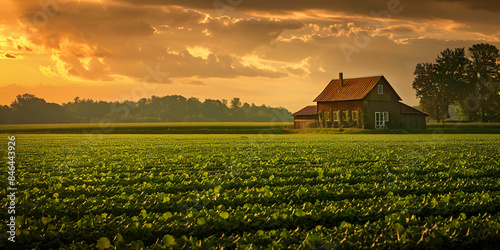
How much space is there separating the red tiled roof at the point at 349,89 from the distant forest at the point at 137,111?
2605 inches

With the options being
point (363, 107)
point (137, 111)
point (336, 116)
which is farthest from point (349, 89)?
point (137, 111)

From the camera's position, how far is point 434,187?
10297 millimetres

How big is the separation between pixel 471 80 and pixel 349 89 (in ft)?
141

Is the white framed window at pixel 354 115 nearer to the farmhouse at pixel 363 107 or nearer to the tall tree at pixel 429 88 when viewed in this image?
the farmhouse at pixel 363 107

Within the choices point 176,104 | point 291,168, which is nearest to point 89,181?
point 291,168

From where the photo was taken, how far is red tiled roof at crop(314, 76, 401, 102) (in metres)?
57.8

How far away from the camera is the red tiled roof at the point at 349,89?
5781cm

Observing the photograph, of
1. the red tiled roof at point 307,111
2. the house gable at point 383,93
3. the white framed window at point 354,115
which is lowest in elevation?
the white framed window at point 354,115

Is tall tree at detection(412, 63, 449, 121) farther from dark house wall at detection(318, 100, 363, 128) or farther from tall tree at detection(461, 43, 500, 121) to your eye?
dark house wall at detection(318, 100, 363, 128)

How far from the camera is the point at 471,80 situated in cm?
8725

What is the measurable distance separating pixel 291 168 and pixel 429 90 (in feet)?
300

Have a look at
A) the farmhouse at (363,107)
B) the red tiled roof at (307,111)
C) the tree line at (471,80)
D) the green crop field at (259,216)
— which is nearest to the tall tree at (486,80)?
the tree line at (471,80)

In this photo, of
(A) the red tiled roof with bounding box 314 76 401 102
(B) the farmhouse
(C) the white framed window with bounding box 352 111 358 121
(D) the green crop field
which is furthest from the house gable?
(D) the green crop field

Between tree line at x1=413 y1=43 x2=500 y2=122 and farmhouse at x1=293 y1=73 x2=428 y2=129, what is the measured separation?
102 feet
